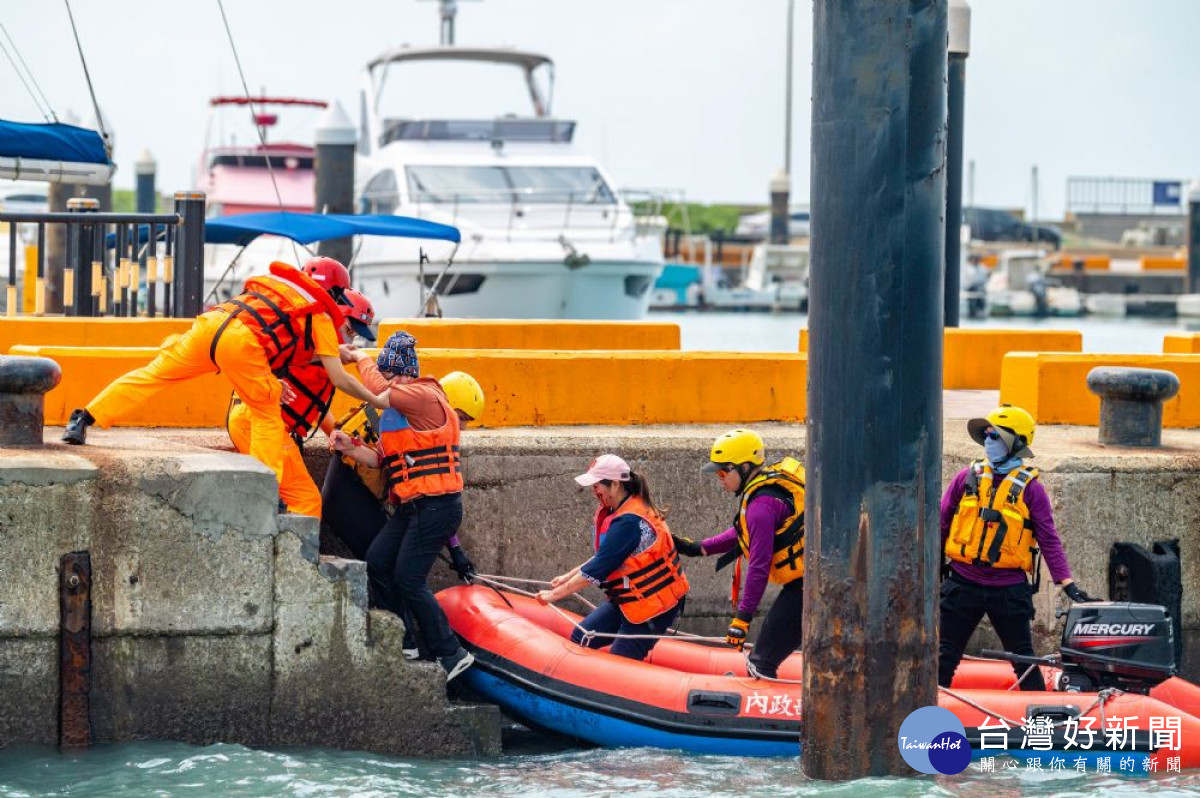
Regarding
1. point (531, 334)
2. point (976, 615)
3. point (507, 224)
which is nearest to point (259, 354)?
point (976, 615)

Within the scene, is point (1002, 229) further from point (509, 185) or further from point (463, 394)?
point (463, 394)

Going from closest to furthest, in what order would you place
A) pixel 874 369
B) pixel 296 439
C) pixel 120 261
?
pixel 874 369 → pixel 296 439 → pixel 120 261

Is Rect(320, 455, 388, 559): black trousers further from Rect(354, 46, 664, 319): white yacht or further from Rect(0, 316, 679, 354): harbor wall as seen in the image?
Rect(354, 46, 664, 319): white yacht

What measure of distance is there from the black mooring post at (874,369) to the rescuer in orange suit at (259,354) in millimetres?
2514

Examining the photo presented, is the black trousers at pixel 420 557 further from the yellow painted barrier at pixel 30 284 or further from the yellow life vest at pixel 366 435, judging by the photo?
the yellow painted barrier at pixel 30 284

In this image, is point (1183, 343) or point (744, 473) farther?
point (1183, 343)

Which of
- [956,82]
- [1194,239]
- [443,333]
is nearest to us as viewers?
[443,333]

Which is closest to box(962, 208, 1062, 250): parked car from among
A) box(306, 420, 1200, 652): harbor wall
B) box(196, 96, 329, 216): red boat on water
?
box(196, 96, 329, 216): red boat on water

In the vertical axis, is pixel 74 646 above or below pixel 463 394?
below

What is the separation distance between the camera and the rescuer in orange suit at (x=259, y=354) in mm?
8641

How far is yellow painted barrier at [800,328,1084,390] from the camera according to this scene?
14.4m

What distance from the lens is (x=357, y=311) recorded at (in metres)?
9.02

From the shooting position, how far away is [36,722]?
8.11 m

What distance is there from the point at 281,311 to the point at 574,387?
6.96 ft
